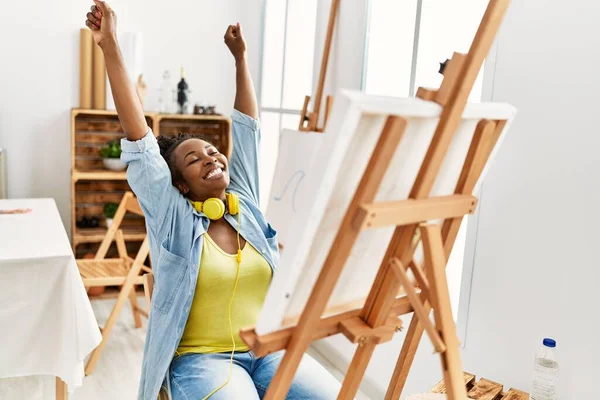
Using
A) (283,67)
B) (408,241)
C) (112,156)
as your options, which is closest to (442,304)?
(408,241)

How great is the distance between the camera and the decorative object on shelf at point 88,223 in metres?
4.04

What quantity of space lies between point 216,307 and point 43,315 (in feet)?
2.60

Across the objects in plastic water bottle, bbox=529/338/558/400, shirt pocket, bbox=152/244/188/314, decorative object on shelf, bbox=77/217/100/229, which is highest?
shirt pocket, bbox=152/244/188/314

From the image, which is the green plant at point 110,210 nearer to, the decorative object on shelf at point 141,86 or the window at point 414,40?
the decorative object on shelf at point 141,86

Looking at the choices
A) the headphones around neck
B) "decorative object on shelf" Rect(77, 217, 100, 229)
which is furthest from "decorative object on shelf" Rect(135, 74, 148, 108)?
the headphones around neck

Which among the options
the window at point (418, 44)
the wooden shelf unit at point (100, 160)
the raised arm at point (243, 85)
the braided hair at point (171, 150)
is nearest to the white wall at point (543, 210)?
the window at point (418, 44)

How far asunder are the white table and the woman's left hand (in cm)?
92

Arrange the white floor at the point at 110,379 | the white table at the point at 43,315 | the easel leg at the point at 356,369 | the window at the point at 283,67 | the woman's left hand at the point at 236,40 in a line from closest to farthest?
the easel leg at the point at 356,369, the woman's left hand at the point at 236,40, the white table at the point at 43,315, the white floor at the point at 110,379, the window at the point at 283,67

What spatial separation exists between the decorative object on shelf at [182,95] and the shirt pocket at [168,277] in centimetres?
265

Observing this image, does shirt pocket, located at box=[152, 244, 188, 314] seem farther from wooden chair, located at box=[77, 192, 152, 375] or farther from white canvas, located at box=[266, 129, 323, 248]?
wooden chair, located at box=[77, 192, 152, 375]

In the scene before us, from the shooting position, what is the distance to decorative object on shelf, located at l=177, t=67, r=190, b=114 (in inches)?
160

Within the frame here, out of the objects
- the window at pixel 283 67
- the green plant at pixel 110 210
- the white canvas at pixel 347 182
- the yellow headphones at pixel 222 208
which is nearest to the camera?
the white canvas at pixel 347 182

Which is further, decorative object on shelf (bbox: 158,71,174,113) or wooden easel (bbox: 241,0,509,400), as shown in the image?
decorative object on shelf (bbox: 158,71,174,113)

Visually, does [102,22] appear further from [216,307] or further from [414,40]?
[414,40]
